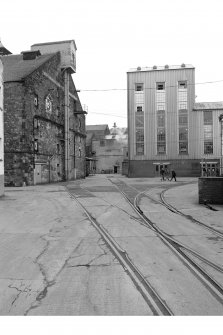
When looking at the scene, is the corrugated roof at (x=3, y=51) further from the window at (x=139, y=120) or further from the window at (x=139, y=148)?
the window at (x=139, y=148)

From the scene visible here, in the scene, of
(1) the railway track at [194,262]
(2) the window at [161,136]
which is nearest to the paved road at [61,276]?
(1) the railway track at [194,262]

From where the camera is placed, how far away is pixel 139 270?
18.4 feet

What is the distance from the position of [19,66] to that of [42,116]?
6.56 m

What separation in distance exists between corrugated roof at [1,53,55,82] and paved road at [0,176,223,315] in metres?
24.1

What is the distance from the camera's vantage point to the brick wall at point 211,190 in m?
15.4

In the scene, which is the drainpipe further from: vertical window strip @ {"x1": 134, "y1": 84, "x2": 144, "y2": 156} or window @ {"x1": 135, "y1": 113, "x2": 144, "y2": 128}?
window @ {"x1": 135, "y1": 113, "x2": 144, "y2": 128}

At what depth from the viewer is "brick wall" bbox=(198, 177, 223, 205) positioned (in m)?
15.4

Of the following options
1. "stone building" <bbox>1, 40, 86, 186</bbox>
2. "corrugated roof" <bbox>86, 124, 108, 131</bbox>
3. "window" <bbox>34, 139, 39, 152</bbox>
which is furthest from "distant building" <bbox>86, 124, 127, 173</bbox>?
"window" <bbox>34, 139, 39, 152</bbox>

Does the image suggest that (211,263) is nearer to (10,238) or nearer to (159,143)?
(10,238)

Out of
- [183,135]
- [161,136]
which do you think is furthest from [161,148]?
[183,135]

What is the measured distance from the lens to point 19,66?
1352 inches

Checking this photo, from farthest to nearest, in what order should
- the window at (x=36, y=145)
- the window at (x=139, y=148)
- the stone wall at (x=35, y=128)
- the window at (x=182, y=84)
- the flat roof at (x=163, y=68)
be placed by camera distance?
the window at (x=139, y=148) → the window at (x=182, y=84) → the flat roof at (x=163, y=68) → the window at (x=36, y=145) → the stone wall at (x=35, y=128)

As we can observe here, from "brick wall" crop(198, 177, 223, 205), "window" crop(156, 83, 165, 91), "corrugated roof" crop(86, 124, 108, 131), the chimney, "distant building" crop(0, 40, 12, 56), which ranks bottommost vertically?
"brick wall" crop(198, 177, 223, 205)

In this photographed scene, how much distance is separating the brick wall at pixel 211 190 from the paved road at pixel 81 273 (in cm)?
674
